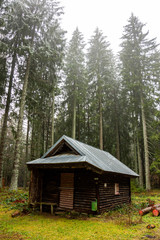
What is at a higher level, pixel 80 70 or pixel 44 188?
pixel 80 70

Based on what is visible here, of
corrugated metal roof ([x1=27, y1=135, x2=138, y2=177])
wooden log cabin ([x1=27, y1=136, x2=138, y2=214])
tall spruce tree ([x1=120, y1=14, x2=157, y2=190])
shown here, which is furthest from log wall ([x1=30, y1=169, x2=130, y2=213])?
tall spruce tree ([x1=120, y1=14, x2=157, y2=190])

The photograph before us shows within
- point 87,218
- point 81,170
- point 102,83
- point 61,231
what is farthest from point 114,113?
point 61,231

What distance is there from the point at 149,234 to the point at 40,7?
20.0m

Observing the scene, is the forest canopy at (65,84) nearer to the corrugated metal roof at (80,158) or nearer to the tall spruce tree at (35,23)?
the tall spruce tree at (35,23)

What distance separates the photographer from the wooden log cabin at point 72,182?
372 inches

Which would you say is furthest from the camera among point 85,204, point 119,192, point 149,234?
point 119,192

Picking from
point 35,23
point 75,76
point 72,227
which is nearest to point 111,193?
point 72,227

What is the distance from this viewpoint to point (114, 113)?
983 inches

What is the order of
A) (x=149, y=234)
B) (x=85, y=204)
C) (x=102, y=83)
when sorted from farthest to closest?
(x=102, y=83)
(x=85, y=204)
(x=149, y=234)

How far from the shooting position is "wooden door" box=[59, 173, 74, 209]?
404 inches

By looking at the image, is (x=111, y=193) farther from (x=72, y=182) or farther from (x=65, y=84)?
(x=65, y=84)

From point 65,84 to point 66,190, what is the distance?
54.4 ft

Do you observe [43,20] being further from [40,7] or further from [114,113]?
[114,113]

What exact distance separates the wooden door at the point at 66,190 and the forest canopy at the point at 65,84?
17.7 feet
